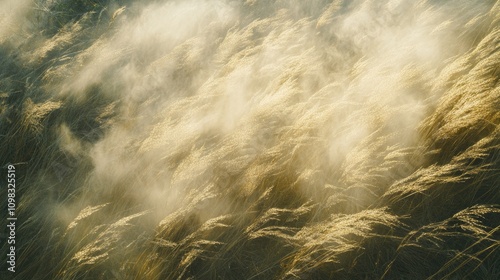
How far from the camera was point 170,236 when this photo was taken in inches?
75.5

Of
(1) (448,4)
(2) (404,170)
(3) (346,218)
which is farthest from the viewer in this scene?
(1) (448,4)

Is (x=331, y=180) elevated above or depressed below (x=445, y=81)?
below

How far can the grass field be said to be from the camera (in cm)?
159

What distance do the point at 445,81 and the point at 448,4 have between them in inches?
41.0

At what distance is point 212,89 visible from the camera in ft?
8.72

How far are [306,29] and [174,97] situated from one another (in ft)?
4.31

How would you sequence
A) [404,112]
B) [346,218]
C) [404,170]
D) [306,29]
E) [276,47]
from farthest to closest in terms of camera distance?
1. [306,29]
2. [276,47]
3. [404,112]
4. [404,170]
5. [346,218]

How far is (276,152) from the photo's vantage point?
1.96 m

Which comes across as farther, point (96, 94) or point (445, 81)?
point (96, 94)

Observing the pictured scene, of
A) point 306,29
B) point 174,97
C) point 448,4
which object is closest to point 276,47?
point 306,29

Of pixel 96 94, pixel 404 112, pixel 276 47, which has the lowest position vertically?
pixel 404 112

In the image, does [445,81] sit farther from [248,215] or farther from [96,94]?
[96,94]

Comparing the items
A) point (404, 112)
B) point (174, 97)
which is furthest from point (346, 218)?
point (174, 97)

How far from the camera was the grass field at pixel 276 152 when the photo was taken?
159 cm
